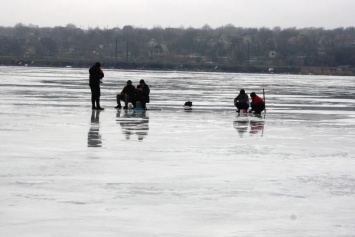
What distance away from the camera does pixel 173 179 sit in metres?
12.8

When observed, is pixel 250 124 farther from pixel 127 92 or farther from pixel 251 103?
pixel 127 92

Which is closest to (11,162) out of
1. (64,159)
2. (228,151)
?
(64,159)

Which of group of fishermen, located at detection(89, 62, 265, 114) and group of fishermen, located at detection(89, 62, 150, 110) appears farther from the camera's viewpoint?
group of fishermen, located at detection(89, 62, 150, 110)

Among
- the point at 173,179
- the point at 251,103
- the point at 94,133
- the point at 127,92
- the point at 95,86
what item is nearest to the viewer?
the point at 173,179

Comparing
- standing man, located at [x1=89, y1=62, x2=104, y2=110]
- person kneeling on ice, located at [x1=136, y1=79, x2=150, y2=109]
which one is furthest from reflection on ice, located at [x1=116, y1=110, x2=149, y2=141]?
standing man, located at [x1=89, y1=62, x2=104, y2=110]

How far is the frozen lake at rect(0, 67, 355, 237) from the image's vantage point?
9.22 meters

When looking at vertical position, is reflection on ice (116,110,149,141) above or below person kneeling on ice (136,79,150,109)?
below

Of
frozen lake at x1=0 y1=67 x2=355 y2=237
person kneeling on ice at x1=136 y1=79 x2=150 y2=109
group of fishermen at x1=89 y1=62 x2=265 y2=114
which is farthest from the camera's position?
person kneeling on ice at x1=136 y1=79 x2=150 y2=109

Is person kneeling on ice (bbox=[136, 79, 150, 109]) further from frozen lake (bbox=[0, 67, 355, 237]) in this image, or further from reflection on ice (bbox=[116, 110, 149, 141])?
frozen lake (bbox=[0, 67, 355, 237])

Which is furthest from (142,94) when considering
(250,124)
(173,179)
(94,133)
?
(173,179)

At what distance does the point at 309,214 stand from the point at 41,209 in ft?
9.09

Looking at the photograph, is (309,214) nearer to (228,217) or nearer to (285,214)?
(285,214)

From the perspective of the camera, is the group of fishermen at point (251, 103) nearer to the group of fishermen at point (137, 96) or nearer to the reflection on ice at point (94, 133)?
the group of fishermen at point (137, 96)

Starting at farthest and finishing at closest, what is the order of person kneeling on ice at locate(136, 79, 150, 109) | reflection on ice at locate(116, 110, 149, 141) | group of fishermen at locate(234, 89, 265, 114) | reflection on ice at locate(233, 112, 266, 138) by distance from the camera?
person kneeling on ice at locate(136, 79, 150, 109) → group of fishermen at locate(234, 89, 265, 114) → reflection on ice at locate(233, 112, 266, 138) → reflection on ice at locate(116, 110, 149, 141)
